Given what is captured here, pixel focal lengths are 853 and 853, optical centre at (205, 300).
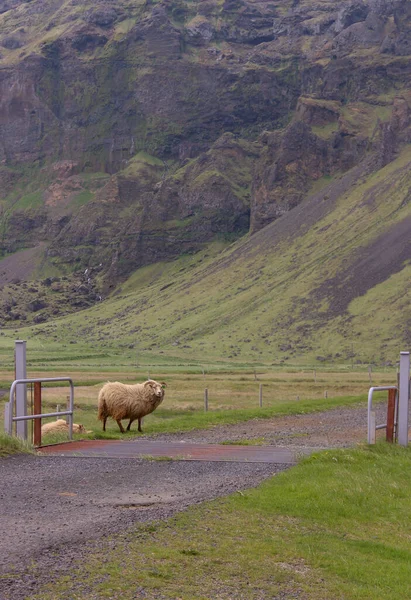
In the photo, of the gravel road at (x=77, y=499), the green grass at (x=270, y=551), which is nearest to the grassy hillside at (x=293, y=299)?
the gravel road at (x=77, y=499)

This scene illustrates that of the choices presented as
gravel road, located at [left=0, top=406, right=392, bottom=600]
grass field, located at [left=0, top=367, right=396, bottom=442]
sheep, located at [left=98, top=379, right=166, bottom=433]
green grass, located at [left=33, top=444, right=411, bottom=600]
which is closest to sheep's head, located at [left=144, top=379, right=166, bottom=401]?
sheep, located at [left=98, top=379, right=166, bottom=433]

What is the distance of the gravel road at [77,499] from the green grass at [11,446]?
0.24m

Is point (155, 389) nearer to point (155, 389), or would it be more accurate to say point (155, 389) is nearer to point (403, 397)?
point (155, 389)

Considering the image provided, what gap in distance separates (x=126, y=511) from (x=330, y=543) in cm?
306

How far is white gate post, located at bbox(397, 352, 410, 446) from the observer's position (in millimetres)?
22250

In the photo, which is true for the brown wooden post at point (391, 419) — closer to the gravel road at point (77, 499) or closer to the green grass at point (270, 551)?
the gravel road at point (77, 499)

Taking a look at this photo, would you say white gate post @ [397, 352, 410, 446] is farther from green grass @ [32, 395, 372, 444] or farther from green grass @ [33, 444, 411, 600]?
green grass @ [33, 444, 411, 600]

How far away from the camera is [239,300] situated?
149m

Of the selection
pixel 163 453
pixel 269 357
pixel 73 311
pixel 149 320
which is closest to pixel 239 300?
pixel 149 320

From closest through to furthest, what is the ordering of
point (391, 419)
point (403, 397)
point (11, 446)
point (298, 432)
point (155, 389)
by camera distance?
point (11, 446), point (403, 397), point (391, 419), point (155, 389), point (298, 432)

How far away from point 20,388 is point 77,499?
674 cm

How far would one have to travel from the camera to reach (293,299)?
139500 mm

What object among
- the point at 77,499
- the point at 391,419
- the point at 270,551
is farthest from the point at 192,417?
the point at 270,551

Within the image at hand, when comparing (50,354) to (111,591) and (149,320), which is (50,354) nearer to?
(149,320)
